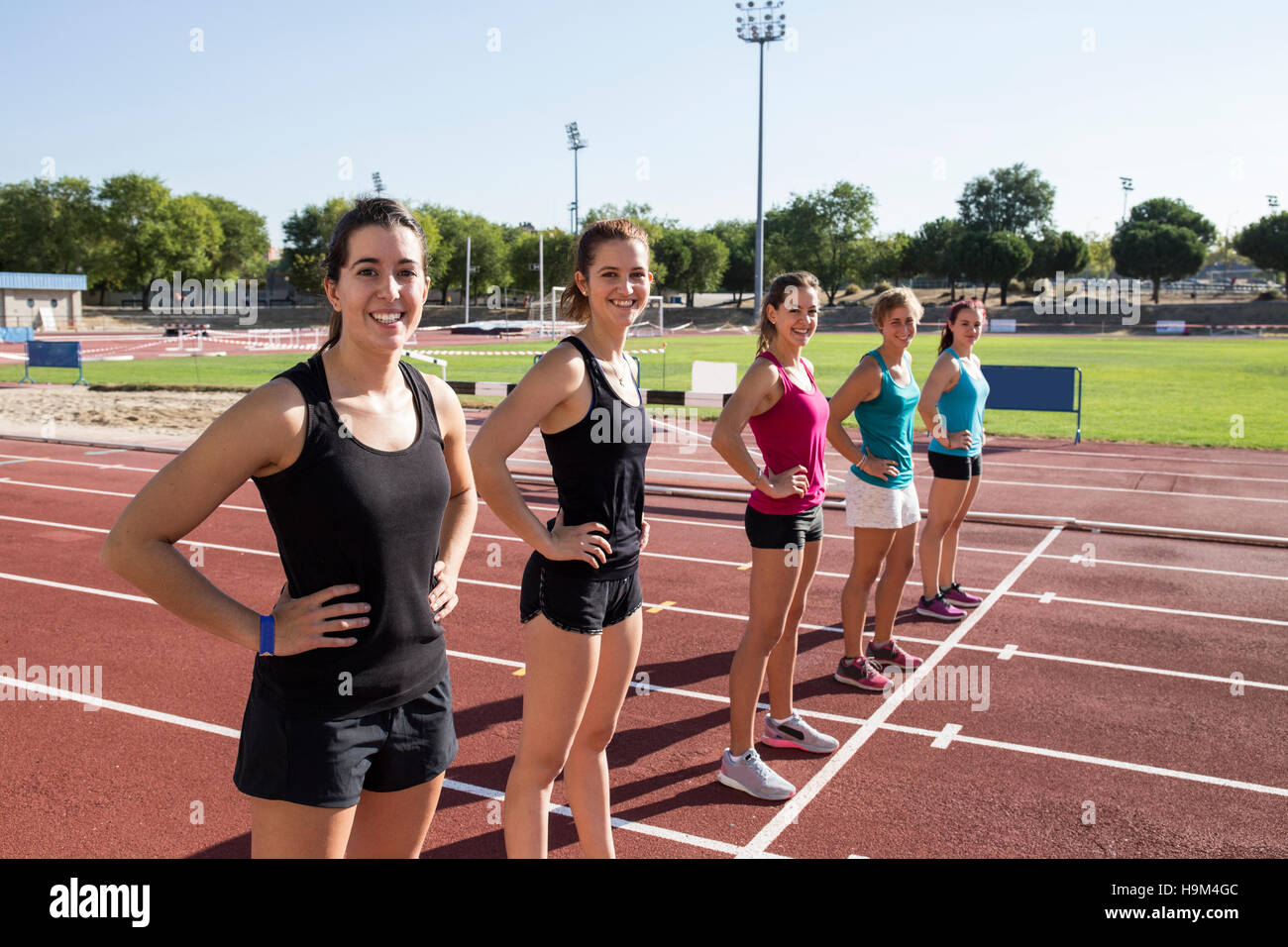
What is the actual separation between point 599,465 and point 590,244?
0.79 metres

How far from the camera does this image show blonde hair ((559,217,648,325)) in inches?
129

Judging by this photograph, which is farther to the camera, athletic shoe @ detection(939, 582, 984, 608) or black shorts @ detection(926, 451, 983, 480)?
athletic shoe @ detection(939, 582, 984, 608)

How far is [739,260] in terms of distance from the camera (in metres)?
103

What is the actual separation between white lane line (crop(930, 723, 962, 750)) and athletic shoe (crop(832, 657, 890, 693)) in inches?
22.4

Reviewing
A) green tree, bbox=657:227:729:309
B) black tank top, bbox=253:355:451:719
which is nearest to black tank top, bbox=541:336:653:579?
black tank top, bbox=253:355:451:719

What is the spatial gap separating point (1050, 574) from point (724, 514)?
3627mm

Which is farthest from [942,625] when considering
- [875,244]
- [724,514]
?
[875,244]

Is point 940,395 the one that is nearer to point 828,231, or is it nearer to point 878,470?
point 878,470

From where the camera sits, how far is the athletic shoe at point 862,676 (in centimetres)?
575

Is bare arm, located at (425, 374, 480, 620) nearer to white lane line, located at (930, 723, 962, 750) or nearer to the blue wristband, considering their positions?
the blue wristband

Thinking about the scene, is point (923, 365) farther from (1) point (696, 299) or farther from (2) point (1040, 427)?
(1) point (696, 299)

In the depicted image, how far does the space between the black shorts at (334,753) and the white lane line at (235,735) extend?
1.97m

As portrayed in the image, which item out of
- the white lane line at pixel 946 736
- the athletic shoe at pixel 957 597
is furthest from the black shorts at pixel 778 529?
the athletic shoe at pixel 957 597
